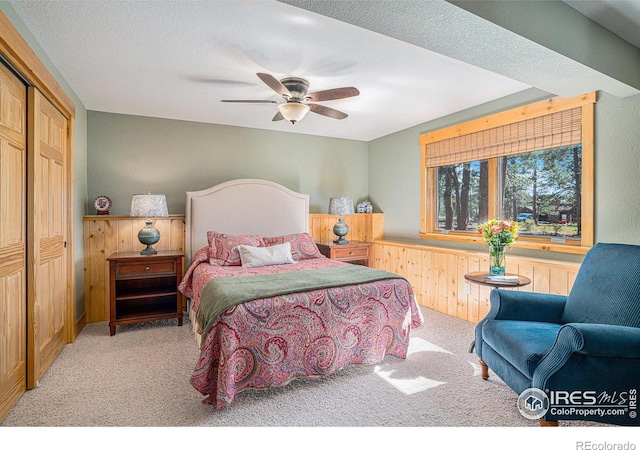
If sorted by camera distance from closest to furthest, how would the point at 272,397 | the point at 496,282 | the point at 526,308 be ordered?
the point at 272,397 < the point at 526,308 < the point at 496,282

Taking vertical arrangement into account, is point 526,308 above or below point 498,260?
below

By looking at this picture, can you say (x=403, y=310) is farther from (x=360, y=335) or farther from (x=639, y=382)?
(x=639, y=382)

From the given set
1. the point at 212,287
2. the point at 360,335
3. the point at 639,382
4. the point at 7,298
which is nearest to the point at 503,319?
the point at 639,382

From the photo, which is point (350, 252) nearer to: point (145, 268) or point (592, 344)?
point (145, 268)

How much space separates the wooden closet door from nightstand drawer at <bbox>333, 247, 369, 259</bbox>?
3.10 meters

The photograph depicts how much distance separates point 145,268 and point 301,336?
7.01 ft

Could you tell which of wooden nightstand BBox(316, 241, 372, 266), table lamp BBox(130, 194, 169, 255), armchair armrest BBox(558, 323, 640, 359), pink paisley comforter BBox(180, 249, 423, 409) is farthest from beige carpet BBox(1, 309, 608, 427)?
wooden nightstand BBox(316, 241, 372, 266)

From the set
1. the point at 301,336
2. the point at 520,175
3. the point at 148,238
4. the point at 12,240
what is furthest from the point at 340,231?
the point at 12,240

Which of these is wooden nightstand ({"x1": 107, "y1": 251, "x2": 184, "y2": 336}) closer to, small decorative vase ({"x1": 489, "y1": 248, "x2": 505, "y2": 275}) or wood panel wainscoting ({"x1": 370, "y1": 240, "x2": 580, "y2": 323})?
wood panel wainscoting ({"x1": 370, "y1": 240, "x2": 580, "y2": 323})

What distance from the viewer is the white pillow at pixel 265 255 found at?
343 centimetres

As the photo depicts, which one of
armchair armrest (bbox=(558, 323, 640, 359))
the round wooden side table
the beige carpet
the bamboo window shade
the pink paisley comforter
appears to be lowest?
the beige carpet

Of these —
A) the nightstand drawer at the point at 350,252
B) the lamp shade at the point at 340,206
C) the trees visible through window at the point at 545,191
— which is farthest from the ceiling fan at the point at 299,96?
the nightstand drawer at the point at 350,252

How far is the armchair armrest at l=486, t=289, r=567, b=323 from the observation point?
2.25 metres

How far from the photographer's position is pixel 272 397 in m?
2.16
